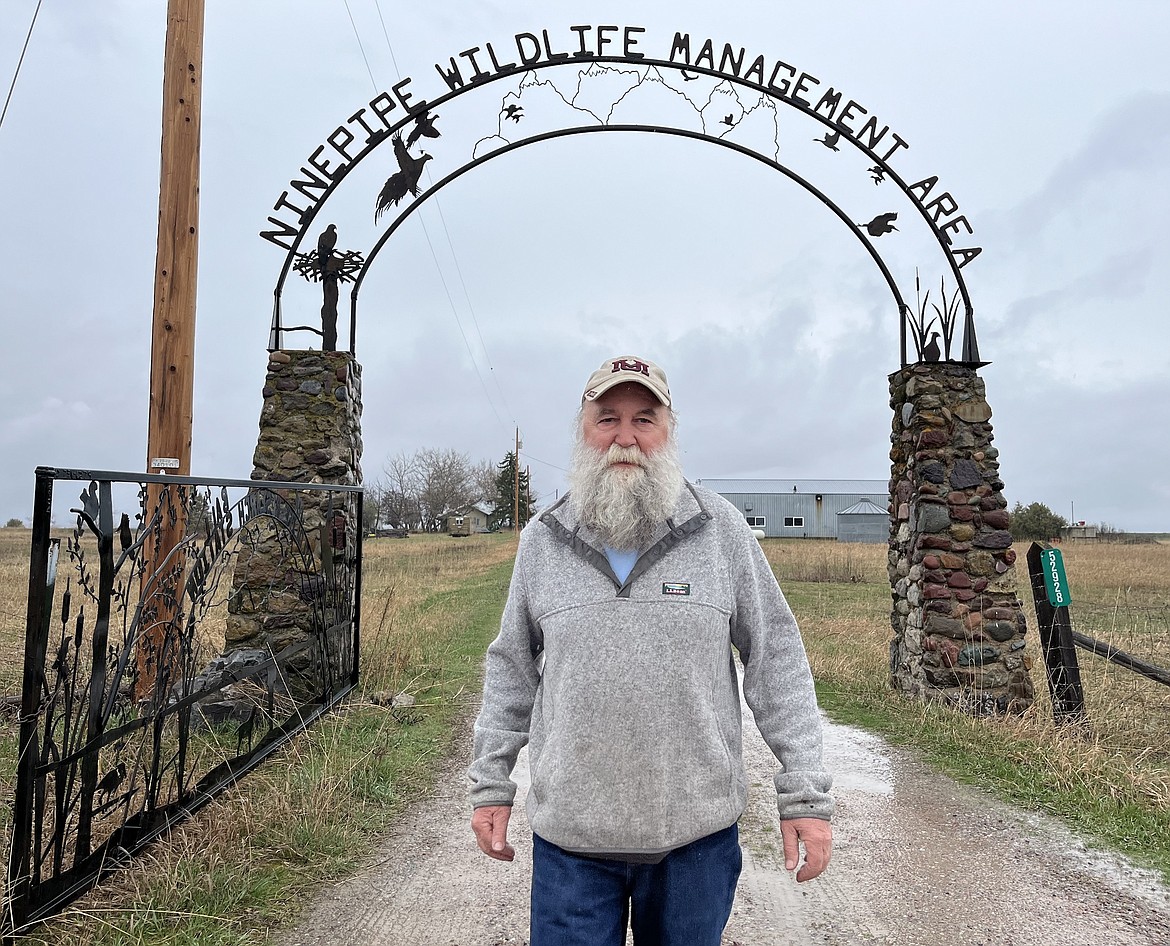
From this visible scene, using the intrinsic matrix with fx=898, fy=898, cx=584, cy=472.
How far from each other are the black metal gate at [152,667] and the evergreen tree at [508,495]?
194ft

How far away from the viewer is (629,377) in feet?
6.82

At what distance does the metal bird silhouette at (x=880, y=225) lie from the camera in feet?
24.5

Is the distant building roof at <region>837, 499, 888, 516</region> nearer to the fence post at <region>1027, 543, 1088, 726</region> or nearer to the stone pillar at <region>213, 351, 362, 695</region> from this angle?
the fence post at <region>1027, 543, 1088, 726</region>

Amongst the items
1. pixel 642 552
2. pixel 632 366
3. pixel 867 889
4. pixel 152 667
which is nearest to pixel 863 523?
pixel 152 667

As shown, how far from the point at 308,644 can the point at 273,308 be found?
2.68 meters

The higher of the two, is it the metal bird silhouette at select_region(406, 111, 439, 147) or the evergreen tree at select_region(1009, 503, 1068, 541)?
the metal bird silhouette at select_region(406, 111, 439, 147)

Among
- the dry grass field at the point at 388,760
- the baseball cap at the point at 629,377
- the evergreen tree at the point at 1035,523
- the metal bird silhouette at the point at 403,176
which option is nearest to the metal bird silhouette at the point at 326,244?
the metal bird silhouette at the point at 403,176

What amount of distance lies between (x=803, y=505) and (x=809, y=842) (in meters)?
55.9

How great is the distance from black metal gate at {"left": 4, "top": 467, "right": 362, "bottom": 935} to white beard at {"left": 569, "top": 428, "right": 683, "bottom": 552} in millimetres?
1991

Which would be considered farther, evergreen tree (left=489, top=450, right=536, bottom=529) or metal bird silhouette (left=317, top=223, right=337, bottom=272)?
evergreen tree (left=489, top=450, right=536, bottom=529)

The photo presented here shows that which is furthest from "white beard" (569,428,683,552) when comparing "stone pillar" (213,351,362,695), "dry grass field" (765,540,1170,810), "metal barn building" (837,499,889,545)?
"metal barn building" (837,499,889,545)

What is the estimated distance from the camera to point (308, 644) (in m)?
6.36

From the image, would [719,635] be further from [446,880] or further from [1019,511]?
[1019,511]

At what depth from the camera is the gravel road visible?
3217 millimetres
